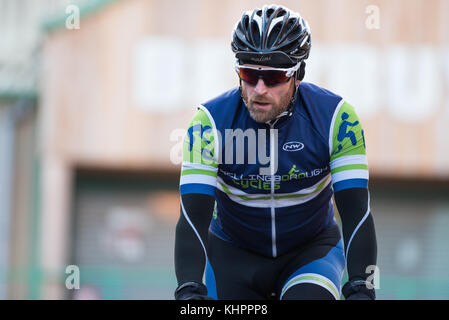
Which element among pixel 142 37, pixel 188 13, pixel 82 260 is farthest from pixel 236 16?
pixel 82 260

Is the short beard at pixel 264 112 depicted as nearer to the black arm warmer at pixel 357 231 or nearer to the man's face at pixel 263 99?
the man's face at pixel 263 99

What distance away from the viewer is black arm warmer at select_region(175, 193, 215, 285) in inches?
133

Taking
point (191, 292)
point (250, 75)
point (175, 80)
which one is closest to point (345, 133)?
point (250, 75)

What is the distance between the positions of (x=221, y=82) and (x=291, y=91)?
9.50 metres

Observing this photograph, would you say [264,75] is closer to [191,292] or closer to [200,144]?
[200,144]

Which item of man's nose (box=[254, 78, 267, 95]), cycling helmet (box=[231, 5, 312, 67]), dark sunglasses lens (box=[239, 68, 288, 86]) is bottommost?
man's nose (box=[254, 78, 267, 95])

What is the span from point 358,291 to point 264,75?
1.03 metres

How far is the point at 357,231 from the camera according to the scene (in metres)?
3.47

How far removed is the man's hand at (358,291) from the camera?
322 centimetres

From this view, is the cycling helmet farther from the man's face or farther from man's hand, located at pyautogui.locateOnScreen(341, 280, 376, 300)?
man's hand, located at pyautogui.locateOnScreen(341, 280, 376, 300)

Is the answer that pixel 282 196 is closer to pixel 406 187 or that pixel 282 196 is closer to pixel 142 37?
pixel 142 37

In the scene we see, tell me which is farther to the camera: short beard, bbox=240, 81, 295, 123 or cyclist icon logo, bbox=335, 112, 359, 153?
cyclist icon logo, bbox=335, 112, 359, 153

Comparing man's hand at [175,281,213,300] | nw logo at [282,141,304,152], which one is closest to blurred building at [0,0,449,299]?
nw logo at [282,141,304,152]

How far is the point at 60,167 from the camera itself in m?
13.3
